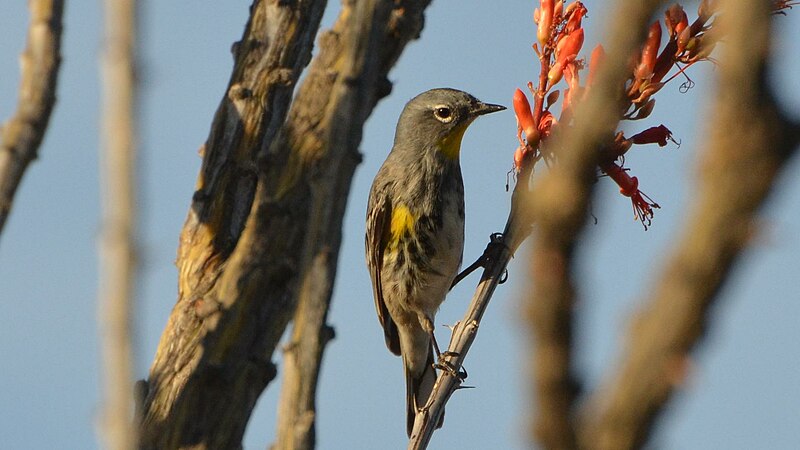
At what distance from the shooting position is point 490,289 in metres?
5.72

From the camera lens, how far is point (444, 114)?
9.33 m

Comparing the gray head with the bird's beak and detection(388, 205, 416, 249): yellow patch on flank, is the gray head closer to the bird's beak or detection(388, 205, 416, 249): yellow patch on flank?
the bird's beak

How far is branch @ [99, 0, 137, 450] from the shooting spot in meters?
2.08

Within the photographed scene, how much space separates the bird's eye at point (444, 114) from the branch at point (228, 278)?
13.6 feet

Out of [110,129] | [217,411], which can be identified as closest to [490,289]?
[217,411]

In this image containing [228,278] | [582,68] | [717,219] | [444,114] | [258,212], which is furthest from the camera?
[444,114]

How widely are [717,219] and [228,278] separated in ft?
9.89

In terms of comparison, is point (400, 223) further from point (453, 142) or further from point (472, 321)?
point (472, 321)

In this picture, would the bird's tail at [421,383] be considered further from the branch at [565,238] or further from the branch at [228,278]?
the branch at [565,238]

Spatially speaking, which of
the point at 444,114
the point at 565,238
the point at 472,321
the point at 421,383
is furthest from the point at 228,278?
the point at 444,114

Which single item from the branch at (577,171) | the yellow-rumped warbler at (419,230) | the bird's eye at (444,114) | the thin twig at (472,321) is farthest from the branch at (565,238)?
the bird's eye at (444,114)

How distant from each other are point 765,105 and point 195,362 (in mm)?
3190

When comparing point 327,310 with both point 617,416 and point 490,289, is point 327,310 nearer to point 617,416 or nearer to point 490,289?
point 617,416

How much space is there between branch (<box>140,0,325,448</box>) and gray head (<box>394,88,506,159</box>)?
13.3 feet
